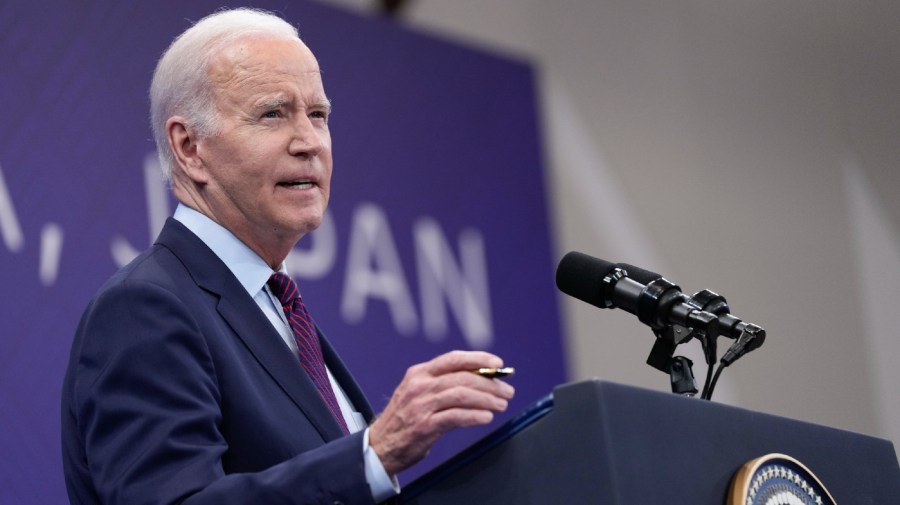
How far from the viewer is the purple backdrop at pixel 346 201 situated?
2967 mm

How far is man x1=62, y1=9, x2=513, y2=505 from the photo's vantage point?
1.40 metres

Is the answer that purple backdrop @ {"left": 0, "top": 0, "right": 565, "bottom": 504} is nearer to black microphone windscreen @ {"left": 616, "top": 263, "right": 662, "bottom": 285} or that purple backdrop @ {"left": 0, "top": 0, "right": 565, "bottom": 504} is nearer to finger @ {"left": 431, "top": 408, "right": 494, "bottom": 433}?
black microphone windscreen @ {"left": 616, "top": 263, "right": 662, "bottom": 285}

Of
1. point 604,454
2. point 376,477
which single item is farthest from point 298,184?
point 604,454

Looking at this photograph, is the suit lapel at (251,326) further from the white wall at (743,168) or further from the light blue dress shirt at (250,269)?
the white wall at (743,168)

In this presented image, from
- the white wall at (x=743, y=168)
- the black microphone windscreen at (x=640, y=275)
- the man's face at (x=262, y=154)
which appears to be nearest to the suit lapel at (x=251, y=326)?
the man's face at (x=262, y=154)

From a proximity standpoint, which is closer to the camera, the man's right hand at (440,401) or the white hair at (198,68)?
the man's right hand at (440,401)

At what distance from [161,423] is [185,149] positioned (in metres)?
0.63

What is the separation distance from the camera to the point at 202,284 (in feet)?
5.72

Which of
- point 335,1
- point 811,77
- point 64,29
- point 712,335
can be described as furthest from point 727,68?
point 712,335

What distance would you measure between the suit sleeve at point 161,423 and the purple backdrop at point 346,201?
1.41 meters


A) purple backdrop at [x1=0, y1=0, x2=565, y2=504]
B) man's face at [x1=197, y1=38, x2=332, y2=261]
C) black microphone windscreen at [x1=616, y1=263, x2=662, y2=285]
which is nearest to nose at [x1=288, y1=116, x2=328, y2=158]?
man's face at [x1=197, y1=38, x2=332, y2=261]

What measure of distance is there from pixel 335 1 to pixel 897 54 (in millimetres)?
3320

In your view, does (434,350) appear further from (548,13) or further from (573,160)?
(548,13)

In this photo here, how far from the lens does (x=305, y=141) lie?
1924 mm
